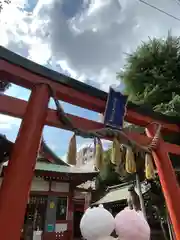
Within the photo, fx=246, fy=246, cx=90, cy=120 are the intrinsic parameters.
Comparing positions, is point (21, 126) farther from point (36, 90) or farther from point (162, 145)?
point (162, 145)

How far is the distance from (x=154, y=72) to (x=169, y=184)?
737 cm

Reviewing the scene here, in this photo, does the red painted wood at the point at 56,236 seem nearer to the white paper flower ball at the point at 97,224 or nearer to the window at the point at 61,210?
the window at the point at 61,210

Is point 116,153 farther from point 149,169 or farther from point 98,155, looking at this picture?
point 149,169

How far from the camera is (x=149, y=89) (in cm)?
1078

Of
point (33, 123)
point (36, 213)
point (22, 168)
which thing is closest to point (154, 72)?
point (36, 213)

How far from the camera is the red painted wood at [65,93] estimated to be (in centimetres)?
369

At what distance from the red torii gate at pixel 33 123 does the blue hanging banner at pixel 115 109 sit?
14cm

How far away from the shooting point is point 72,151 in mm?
3773

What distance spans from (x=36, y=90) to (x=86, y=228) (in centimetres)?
224

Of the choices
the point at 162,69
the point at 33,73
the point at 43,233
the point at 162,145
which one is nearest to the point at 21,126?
the point at 33,73

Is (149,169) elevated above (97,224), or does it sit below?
above

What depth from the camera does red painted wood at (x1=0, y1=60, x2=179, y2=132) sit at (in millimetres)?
3686

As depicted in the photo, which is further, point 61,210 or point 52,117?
point 61,210

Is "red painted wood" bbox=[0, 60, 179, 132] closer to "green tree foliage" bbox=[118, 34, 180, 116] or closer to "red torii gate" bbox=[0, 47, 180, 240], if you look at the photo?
"red torii gate" bbox=[0, 47, 180, 240]
